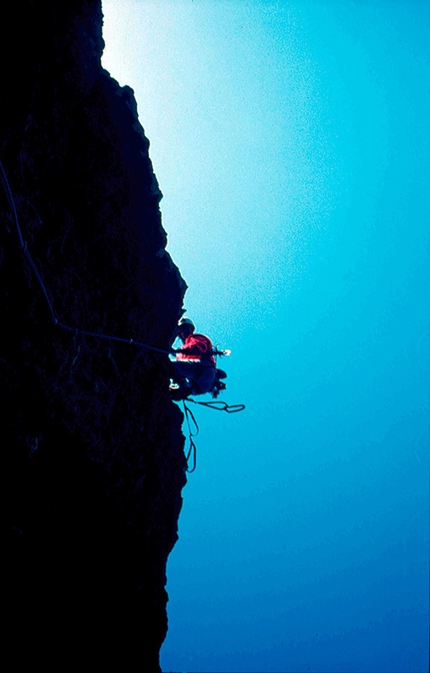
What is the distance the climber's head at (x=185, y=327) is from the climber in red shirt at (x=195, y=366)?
0.15 m

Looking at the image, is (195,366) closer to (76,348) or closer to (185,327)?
(185,327)

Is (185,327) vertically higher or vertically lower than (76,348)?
higher

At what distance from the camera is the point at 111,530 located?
3836mm

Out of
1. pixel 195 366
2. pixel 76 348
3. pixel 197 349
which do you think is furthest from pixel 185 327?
pixel 76 348

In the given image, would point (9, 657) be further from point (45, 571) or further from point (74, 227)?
point (74, 227)

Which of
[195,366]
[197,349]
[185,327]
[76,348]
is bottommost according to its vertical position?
[76,348]

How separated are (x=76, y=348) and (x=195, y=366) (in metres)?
2.54

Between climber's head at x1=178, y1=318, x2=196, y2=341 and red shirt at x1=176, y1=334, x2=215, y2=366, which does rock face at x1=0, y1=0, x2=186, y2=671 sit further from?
climber's head at x1=178, y1=318, x2=196, y2=341

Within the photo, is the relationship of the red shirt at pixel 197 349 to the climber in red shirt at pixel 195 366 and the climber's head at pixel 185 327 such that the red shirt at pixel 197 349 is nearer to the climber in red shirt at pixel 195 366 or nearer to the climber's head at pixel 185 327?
the climber in red shirt at pixel 195 366

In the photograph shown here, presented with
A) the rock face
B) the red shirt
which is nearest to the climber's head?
the red shirt

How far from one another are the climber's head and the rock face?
3.19ft

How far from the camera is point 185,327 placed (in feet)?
19.0

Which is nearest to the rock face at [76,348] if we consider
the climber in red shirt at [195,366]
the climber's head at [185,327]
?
the climber in red shirt at [195,366]

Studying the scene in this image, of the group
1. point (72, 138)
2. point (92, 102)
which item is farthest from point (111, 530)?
point (92, 102)
